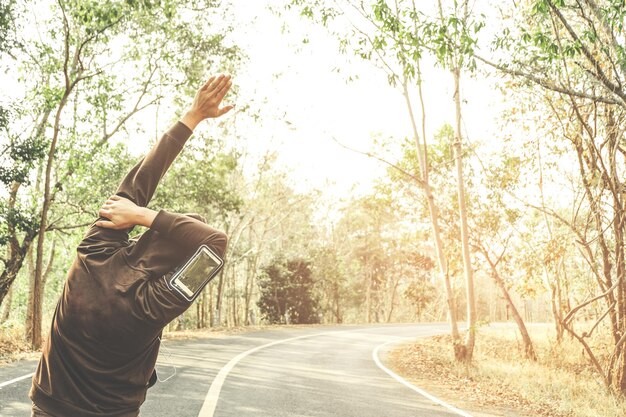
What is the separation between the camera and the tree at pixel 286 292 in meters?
33.2

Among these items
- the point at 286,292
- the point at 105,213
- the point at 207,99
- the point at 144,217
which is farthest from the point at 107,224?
the point at 286,292

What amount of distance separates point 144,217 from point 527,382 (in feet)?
38.1

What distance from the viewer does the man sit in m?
1.69

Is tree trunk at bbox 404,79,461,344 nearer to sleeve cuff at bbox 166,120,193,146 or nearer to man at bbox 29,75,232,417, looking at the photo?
sleeve cuff at bbox 166,120,193,146

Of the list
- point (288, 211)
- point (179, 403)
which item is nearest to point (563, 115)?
point (179, 403)

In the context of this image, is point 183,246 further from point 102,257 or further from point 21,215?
point 21,215

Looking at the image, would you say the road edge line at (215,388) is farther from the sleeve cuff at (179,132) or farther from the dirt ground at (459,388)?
the sleeve cuff at (179,132)

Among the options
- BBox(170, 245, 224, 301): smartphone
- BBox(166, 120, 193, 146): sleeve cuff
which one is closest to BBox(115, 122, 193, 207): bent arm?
BBox(166, 120, 193, 146): sleeve cuff

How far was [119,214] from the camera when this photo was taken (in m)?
1.81

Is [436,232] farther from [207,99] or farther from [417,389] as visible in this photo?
[207,99]

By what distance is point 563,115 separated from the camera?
38.8 feet

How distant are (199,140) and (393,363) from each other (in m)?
10.2

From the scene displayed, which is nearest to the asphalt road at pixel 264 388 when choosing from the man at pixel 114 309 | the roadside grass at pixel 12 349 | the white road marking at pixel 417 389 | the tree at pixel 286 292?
the white road marking at pixel 417 389

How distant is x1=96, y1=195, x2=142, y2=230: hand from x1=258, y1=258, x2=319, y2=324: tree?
3139cm
